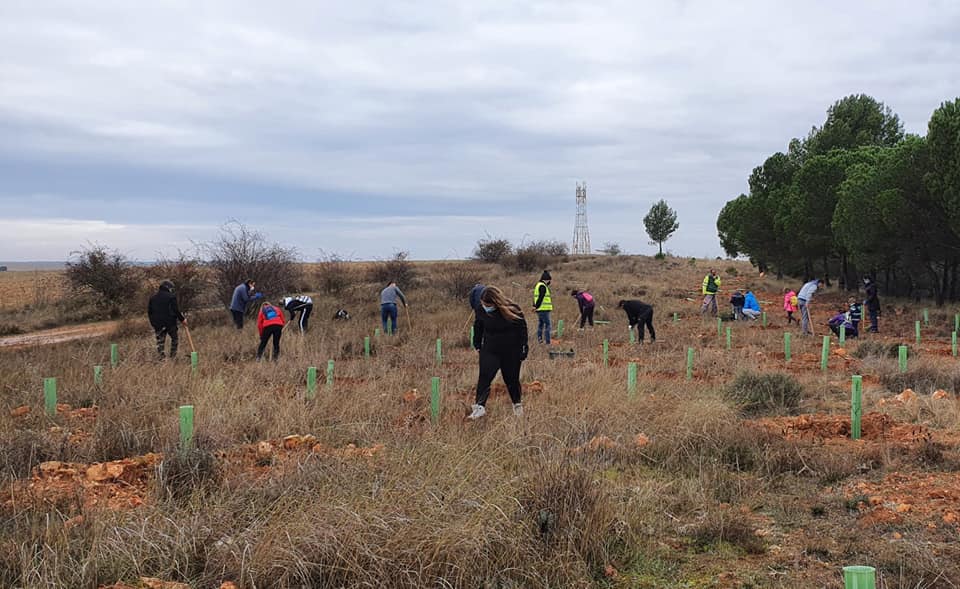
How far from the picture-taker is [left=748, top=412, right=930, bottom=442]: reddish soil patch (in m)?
6.48

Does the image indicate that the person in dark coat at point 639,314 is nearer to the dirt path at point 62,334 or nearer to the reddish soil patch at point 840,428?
the reddish soil patch at point 840,428

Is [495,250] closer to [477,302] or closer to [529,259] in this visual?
[529,259]

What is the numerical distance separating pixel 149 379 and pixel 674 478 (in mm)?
5754

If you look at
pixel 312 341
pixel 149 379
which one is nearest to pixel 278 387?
pixel 149 379

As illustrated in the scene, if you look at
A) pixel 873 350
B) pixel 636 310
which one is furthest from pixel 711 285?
pixel 873 350

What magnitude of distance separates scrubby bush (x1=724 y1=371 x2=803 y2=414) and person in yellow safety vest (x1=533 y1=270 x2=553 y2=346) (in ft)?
17.8

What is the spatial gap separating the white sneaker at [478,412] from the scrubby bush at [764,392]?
292 cm

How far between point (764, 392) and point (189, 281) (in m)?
19.0

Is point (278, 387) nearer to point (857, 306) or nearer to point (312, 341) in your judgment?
point (312, 341)

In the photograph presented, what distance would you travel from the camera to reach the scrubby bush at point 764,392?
796 centimetres

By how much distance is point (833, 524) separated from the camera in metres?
4.41

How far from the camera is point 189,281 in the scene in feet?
73.8

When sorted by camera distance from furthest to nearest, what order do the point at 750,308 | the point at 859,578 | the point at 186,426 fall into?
the point at 750,308, the point at 186,426, the point at 859,578

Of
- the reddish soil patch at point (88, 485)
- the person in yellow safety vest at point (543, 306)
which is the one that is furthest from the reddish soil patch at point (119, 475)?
the person in yellow safety vest at point (543, 306)
